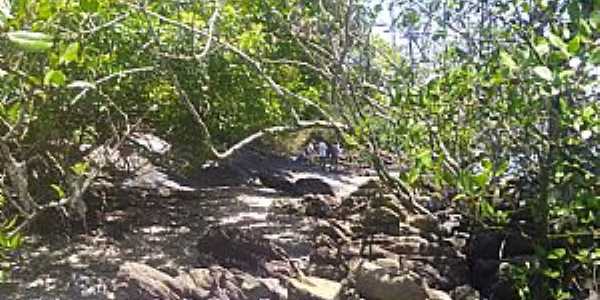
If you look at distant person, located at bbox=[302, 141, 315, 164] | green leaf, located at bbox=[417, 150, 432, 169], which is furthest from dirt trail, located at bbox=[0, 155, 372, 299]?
distant person, located at bbox=[302, 141, 315, 164]

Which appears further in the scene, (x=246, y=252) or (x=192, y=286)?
(x=246, y=252)

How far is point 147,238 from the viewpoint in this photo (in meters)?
10.1

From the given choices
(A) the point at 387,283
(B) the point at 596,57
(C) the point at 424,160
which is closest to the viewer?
(B) the point at 596,57

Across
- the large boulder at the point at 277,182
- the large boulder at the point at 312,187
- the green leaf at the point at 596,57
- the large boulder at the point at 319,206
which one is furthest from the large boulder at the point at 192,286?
the large boulder at the point at 277,182

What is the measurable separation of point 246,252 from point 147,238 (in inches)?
84.4

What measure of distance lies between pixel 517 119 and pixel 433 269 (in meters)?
2.79

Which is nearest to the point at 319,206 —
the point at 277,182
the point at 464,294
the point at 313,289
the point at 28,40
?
the point at 277,182

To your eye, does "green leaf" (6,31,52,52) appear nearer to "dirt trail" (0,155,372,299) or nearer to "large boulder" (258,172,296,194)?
"dirt trail" (0,155,372,299)

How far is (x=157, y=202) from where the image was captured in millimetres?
12703

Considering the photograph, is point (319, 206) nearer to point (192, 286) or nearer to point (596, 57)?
point (192, 286)

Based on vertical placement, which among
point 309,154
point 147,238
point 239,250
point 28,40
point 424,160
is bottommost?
point 147,238

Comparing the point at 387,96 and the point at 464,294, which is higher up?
the point at 387,96

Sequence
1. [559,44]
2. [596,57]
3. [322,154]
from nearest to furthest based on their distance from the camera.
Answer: [559,44] < [596,57] < [322,154]

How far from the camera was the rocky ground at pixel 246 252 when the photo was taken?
22.8ft
